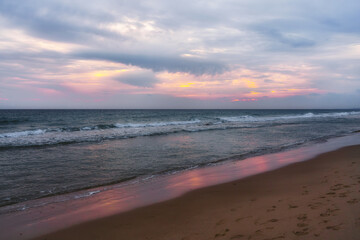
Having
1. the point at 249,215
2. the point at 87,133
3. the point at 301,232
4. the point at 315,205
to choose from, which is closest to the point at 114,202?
the point at 249,215

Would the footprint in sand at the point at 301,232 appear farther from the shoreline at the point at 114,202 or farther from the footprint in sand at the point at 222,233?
the shoreline at the point at 114,202

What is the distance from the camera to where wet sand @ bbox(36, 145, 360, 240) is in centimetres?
369

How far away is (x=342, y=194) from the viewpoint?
16.8 feet

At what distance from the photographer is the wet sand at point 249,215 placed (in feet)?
12.1

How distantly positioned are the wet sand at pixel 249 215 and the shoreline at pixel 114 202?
297 millimetres

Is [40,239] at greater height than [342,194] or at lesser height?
lesser

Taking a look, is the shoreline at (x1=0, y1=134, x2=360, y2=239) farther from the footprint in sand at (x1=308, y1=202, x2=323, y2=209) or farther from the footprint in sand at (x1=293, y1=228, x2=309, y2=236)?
the footprint in sand at (x1=293, y1=228, x2=309, y2=236)

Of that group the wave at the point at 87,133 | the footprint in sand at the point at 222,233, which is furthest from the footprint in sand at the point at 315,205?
the wave at the point at 87,133

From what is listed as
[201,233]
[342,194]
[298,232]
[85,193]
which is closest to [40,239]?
[85,193]

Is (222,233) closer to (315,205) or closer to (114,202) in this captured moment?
(315,205)

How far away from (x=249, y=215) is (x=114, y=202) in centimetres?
319

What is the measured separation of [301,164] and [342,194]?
4.55 m

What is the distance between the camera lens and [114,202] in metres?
5.84

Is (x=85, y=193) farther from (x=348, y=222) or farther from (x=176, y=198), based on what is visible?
(x=348, y=222)
